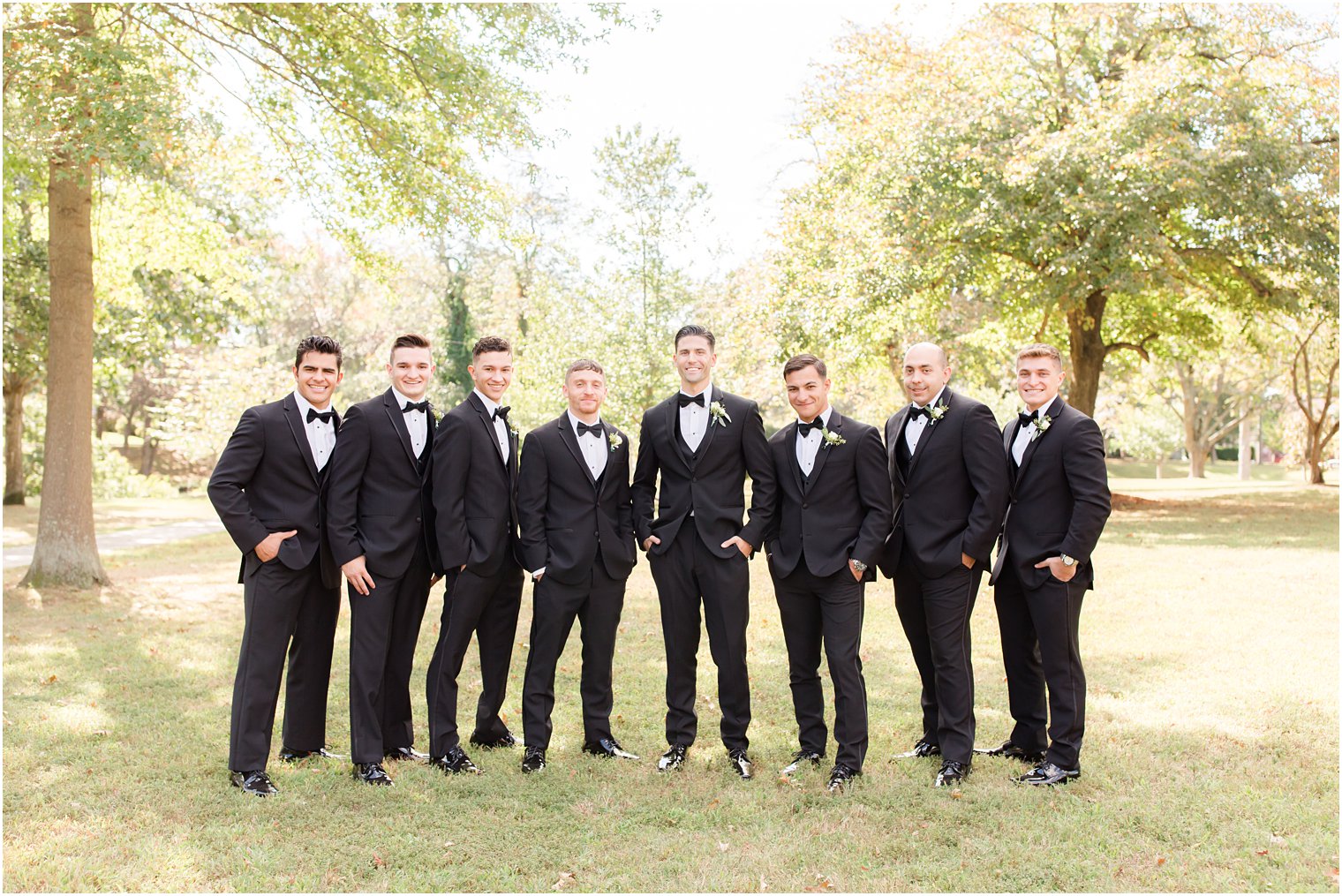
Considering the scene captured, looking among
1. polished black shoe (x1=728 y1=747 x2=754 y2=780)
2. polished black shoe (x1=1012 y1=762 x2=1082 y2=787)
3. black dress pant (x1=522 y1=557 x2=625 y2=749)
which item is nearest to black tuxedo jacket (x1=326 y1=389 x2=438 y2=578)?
black dress pant (x1=522 y1=557 x2=625 y2=749)

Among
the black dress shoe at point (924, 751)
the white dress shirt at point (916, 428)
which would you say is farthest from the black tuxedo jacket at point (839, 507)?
the black dress shoe at point (924, 751)

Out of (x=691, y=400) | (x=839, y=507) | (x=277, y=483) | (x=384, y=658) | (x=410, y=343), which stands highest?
(x=410, y=343)

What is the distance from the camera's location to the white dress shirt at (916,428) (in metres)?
5.47

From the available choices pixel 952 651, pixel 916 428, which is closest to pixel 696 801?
pixel 952 651

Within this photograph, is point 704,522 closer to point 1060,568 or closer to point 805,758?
point 805,758

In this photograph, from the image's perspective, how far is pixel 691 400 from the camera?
5559 mm

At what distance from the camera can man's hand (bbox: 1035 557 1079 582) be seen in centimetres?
518

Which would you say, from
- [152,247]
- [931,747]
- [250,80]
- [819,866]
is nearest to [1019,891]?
[819,866]

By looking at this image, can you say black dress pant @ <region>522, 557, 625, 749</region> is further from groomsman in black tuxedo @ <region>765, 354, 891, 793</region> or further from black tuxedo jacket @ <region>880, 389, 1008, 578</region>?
black tuxedo jacket @ <region>880, 389, 1008, 578</region>

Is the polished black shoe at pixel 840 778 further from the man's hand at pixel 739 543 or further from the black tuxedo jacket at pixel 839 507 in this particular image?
the man's hand at pixel 739 543

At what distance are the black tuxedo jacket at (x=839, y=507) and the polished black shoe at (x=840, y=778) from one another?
1046mm

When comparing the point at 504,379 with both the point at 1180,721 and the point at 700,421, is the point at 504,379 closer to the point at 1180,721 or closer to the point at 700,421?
the point at 700,421

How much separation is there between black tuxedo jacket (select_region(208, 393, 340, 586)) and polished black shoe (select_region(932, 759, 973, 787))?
11.6 ft

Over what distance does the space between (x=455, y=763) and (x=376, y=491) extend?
159cm
